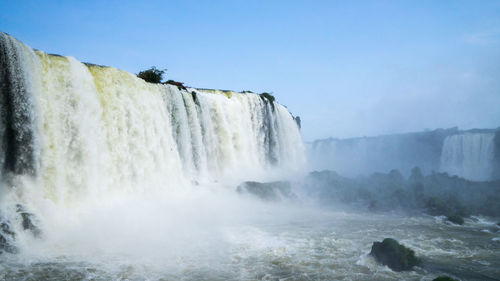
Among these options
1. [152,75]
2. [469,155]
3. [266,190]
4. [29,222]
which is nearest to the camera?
[29,222]

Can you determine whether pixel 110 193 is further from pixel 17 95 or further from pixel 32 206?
pixel 17 95

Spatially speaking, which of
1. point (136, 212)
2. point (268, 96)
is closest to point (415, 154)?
point (268, 96)

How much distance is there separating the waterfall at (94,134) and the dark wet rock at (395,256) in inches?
356

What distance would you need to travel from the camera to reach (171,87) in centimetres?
1642

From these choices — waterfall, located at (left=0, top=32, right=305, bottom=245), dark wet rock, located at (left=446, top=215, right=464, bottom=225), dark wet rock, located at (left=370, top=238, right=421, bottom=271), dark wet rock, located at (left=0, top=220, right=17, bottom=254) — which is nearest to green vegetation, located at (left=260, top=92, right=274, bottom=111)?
waterfall, located at (left=0, top=32, right=305, bottom=245)

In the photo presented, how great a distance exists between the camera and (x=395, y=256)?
7594mm

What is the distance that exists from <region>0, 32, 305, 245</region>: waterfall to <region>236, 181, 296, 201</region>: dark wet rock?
231cm

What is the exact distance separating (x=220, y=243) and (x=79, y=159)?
18.3 ft

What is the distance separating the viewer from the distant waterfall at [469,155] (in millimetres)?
29547

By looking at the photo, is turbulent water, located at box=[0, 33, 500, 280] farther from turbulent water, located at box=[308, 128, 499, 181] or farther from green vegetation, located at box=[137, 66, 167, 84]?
turbulent water, located at box=[308, 128, 499, 181]

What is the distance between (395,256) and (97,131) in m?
10.3

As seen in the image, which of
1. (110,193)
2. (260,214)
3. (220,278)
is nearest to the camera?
(220,278)

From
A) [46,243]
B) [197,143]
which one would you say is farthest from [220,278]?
[197,143]

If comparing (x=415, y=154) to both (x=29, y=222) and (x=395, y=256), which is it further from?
(x=29, y=222)
